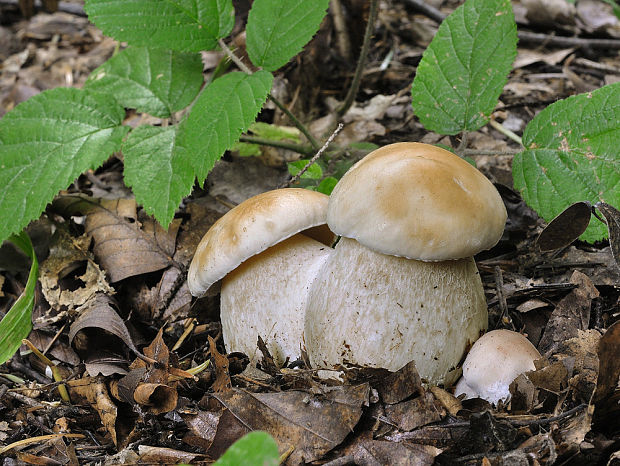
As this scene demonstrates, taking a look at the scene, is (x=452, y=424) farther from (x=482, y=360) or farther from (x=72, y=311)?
(x=72, y=311)

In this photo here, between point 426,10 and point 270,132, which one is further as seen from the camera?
point 426,10

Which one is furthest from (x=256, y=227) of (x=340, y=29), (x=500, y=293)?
(x=340, y=29)

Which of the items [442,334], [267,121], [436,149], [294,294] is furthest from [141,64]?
[442,334]

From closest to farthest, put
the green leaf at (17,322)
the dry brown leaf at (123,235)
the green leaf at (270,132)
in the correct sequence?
the green leaf at (17,322) < the dry brown leaf at (123,235) < the green leaf at (270,132)

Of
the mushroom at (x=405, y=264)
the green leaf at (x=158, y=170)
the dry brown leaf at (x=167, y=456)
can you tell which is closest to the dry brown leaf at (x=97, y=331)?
the green leaf at (x=158, y=170)

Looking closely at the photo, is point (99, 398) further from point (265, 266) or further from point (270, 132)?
point (270, 132)

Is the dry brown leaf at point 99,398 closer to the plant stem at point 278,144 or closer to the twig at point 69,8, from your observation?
the plant stem at point 278,144
